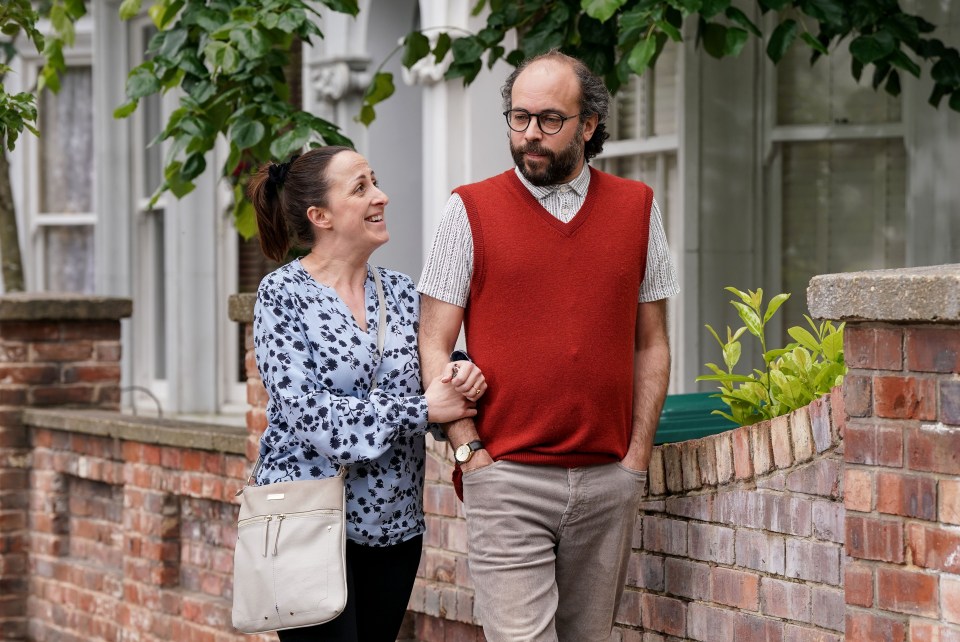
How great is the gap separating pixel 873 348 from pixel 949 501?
35 centimetres

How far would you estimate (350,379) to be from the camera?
11.8ft

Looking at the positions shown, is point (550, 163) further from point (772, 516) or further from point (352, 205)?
point (772, 516)

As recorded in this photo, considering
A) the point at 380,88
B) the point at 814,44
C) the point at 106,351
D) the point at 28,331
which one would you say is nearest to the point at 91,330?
the point at 106,351

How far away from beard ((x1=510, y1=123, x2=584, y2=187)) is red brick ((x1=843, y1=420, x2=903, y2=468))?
82cm

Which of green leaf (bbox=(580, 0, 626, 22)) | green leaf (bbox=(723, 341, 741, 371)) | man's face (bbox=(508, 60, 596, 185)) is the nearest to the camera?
man's face (bbox=(508, 60, 596, 185))

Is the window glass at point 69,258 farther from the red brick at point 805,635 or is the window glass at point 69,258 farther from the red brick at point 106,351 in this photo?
the red brick at point 805,635

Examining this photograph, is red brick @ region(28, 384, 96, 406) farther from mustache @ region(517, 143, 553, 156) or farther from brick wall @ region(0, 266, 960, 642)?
mustache @ region(517, 143, 553, 156)

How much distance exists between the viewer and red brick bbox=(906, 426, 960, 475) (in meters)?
3.11

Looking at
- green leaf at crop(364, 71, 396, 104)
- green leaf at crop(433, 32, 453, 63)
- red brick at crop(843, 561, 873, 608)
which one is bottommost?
red brick at crop(843, 561, 873, 608)

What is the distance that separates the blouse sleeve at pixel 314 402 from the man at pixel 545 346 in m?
0.14

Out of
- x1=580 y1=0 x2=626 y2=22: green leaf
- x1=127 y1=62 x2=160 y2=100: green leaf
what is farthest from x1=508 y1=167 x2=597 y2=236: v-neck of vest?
x1=127 y1=62 x2=160 y2=100: green leaf

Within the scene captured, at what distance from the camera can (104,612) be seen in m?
6.81

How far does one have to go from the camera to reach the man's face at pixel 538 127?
3.45 m

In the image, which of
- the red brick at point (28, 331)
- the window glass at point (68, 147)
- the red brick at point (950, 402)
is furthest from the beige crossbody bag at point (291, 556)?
the window glass at point (68, 147)
